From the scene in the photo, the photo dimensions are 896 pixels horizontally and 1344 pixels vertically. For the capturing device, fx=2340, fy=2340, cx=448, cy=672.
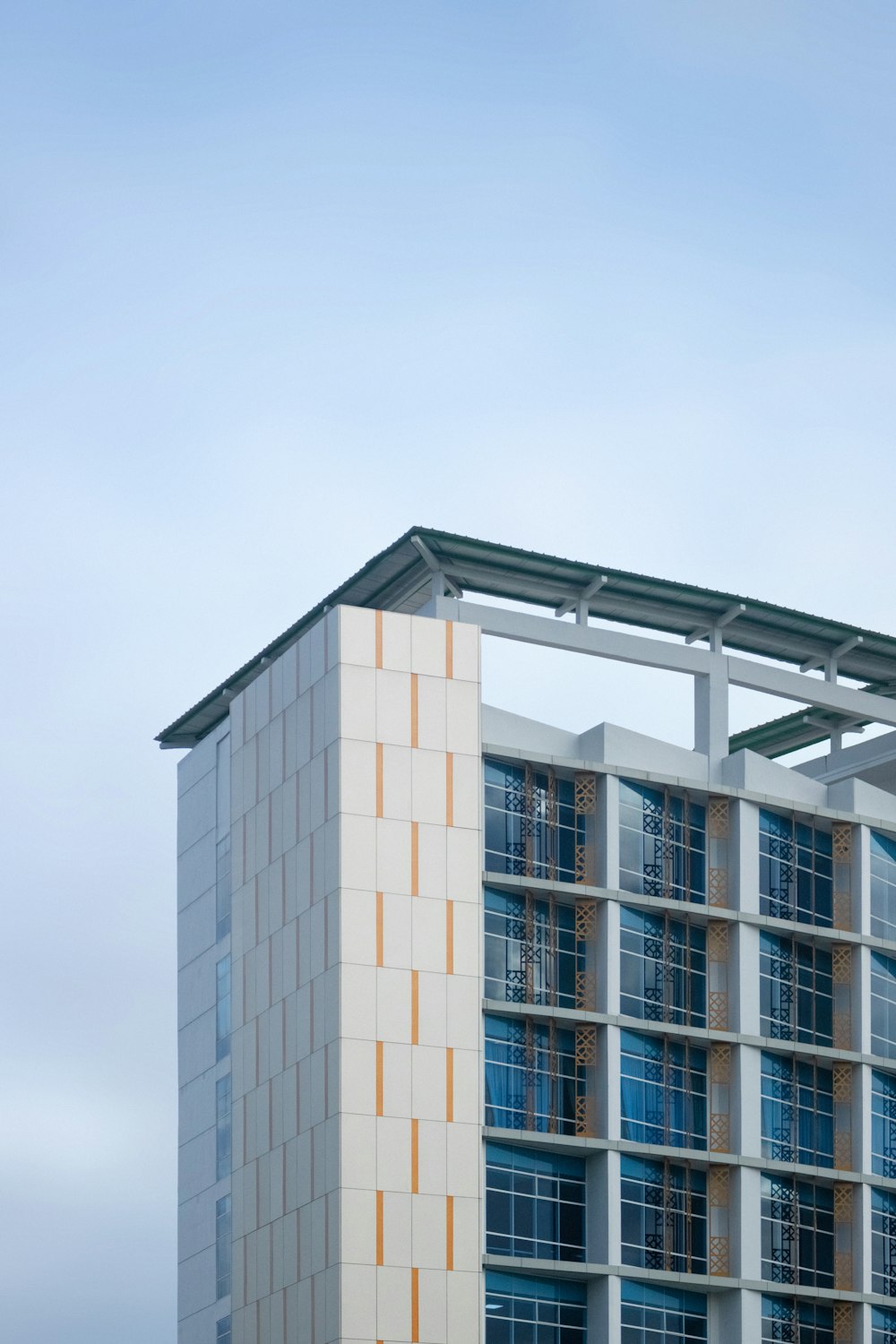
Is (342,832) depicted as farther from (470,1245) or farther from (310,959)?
(470,1245)

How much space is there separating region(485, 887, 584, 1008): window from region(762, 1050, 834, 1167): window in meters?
5.84

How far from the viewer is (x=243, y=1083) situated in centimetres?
5844

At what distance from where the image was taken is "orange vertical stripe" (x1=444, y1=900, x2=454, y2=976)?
54247mm

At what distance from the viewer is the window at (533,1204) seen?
54.1 m

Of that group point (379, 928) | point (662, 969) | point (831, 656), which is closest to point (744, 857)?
point (662, 969)

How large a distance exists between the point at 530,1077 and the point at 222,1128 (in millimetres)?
10739

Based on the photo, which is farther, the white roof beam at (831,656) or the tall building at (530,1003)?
the white roof beam at (831,656)

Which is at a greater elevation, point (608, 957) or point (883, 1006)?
point (608, 957)

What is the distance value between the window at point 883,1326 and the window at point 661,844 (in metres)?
11.1

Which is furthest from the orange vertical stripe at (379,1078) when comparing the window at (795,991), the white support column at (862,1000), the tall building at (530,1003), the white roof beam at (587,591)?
the white support column at (862,1000)

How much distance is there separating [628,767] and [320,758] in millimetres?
8064

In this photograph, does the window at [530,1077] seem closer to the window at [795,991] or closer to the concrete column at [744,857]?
the window at [795,991]

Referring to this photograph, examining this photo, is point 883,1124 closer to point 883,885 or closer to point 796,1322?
point 796,1322

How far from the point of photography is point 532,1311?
54.6 meters
